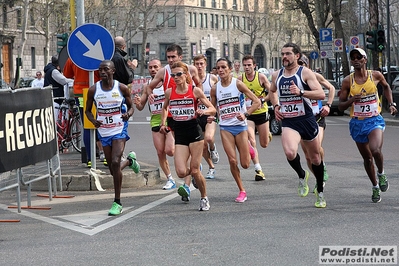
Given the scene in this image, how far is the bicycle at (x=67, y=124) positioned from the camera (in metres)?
17.7

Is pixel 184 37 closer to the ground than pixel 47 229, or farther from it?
farther from it

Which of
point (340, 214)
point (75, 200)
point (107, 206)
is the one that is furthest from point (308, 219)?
point (75, 200)

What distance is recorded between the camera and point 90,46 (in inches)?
523

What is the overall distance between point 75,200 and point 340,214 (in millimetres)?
3682

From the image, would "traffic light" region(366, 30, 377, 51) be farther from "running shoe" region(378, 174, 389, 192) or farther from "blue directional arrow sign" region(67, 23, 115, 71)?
"running shoe" region(378, 174, 389, 192)

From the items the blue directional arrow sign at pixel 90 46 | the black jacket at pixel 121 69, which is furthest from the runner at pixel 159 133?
the black jacket at pixel 121 69

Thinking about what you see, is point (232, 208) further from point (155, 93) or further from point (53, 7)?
point (53, 7)

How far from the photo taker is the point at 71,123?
17.8m

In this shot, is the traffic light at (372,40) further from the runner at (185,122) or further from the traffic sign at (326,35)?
the runner at (185,122)

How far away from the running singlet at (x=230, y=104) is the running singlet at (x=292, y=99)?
0.99m

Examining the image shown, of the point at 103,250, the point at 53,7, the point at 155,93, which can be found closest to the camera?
the point at 103,250

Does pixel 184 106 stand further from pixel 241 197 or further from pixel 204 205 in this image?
pixel 241 197

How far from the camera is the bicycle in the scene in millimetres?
17703

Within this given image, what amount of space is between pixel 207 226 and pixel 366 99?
113 inches
